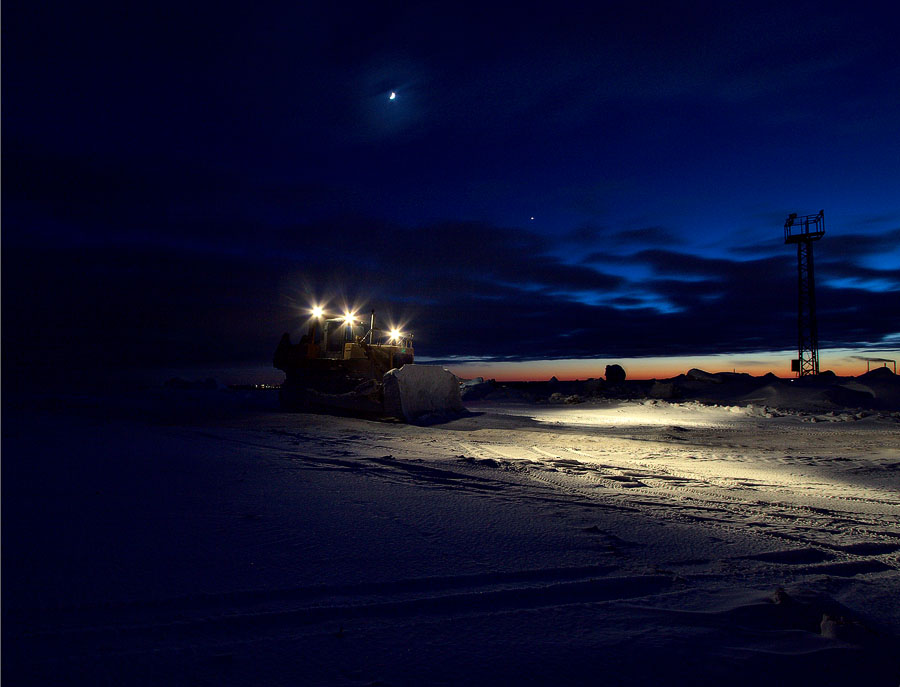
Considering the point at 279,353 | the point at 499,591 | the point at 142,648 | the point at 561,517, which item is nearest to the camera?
the point at 142,648

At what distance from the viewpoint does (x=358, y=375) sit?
16484mm

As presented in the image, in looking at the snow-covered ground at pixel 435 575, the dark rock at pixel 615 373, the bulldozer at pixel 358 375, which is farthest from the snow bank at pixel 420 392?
the dark rock at pixel 615 373

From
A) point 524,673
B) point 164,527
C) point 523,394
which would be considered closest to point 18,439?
point 164,527

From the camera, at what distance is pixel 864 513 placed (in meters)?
4.52

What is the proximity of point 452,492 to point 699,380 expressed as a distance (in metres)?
28.6

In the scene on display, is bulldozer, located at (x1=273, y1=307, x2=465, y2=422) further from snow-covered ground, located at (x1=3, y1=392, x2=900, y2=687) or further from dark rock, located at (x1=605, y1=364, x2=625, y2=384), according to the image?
dark rock, located at (x1=605, y1=364, x2=625, y2=384)

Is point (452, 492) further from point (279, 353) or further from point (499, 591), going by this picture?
point (279, 353)

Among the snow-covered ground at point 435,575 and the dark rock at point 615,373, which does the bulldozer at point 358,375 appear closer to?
the snow-covered ground at point 435,575

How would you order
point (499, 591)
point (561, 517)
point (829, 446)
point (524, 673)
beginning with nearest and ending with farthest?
1. point (524, 673)
2. point (499, 591)
3. point (561, 517)
4. point (829, 446)

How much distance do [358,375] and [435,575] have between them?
13989 mm

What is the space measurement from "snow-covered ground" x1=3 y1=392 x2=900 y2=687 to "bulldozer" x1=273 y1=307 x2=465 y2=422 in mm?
8719

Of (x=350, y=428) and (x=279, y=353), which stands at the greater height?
(x=279, y=353)

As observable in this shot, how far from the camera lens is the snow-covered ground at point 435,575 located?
1.96 metres

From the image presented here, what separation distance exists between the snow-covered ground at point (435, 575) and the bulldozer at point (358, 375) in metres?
8.72
